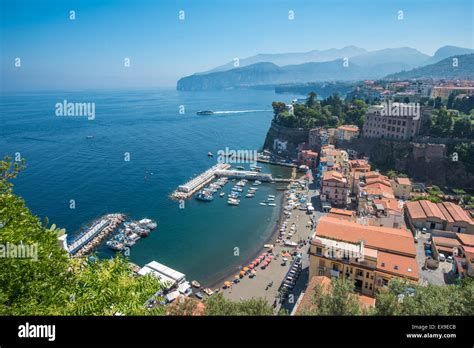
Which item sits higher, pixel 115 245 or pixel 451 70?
pixel 451 70

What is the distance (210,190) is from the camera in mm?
33188

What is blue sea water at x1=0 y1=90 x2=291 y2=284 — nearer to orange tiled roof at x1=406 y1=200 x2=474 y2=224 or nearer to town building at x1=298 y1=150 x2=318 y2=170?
town building at x1=298 y1=150 x2=318 y2=170

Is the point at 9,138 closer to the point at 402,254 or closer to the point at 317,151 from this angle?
the point at 317,151

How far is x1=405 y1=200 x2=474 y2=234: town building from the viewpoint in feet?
72.1

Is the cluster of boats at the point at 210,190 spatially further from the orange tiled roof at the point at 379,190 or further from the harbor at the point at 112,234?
the orange tiled roof at the point at 379,190

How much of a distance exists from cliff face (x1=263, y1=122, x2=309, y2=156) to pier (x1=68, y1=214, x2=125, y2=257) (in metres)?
28.5

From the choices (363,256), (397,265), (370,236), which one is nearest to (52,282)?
(363,256)

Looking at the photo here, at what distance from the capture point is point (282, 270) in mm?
19547

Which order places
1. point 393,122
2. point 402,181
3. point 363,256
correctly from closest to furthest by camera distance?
1. point 363,256
2. point 402,181
3. point 393,122

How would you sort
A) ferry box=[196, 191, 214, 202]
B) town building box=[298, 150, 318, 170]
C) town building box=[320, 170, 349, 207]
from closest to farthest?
town building box=[320, 170, 349, 207], ferry box=[196, 191, 214, 202], town building box=[298, 150, 318, 170]

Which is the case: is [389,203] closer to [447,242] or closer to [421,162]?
[447,242]

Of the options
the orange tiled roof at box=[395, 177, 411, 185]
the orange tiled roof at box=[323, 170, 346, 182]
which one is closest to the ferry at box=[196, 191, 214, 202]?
the orange tiled roof at box=[323, 170, 346, 182]

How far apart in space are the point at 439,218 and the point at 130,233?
2350cm

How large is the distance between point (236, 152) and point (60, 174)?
2486 cm
